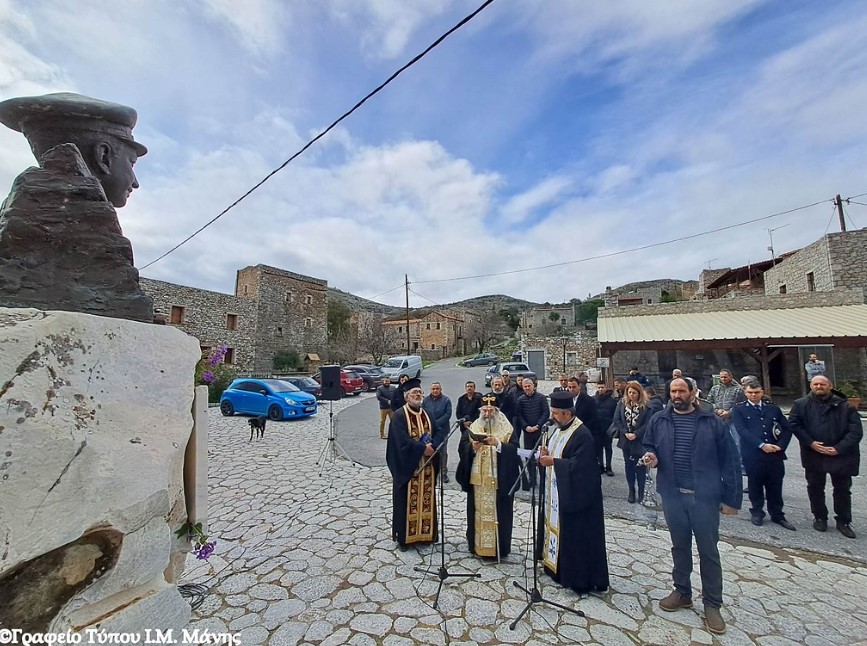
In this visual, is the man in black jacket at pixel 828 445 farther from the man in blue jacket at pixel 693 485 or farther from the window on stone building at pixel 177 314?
the window on stone building at pixel 177 314

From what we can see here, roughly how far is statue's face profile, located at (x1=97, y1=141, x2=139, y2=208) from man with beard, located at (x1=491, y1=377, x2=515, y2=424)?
571 cm

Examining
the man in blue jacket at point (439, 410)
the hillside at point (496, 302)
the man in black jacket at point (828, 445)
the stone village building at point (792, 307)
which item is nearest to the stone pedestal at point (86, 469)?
the man in blue jacket at point (439, 410)

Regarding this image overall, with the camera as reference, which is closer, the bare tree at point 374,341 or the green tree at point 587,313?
the bare tree at point 374,341

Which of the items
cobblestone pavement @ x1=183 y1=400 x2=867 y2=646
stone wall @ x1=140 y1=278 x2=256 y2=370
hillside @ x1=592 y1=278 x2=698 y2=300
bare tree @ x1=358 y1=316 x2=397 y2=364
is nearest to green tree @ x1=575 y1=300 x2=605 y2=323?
hillside @ x1=592 y1=278 x2=698 y2=300

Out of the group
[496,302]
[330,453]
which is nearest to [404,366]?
[330,453]

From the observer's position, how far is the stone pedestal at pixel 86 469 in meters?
1.06

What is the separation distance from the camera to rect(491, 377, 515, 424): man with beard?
6.84m

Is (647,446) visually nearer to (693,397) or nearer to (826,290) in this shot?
(693,397)

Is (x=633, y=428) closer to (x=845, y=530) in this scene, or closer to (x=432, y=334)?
(x=845, y=530)

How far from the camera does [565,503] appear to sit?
3268mm

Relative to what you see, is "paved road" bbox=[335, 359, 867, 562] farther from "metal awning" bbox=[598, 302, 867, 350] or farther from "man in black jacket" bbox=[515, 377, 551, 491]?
"metal awning" bbox=[598, 302, 867, 350]

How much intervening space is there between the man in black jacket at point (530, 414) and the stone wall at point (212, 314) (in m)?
20.2

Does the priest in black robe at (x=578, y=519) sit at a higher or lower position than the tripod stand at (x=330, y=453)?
higher

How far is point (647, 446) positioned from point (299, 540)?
146 inches
